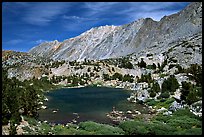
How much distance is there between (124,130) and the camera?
27.9m

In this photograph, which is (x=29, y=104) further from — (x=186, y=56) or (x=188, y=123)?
(x=186, y=56)

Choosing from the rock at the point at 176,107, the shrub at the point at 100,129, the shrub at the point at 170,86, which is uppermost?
the shrub at the point at 170,86

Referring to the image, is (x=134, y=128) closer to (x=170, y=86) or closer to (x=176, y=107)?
(x=176, y=107)

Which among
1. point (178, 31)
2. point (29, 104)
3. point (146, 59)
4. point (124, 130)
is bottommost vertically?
point (124, 130)

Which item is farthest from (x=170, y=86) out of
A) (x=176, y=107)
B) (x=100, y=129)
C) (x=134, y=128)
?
(x=100, y=129)

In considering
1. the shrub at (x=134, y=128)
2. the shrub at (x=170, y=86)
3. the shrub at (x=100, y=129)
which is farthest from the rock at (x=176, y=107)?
the shrub at (x=100, y=129)

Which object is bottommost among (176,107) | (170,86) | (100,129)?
(100,129)

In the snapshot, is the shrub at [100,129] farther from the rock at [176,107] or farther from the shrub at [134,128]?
the rock at [176,107]

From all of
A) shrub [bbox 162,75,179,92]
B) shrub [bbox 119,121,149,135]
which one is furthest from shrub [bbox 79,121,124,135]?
shrub [bbox 162,75,179,92]

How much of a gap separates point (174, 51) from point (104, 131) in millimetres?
111330

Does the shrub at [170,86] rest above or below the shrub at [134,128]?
above

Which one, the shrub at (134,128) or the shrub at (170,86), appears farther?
the shrub at (170,86)

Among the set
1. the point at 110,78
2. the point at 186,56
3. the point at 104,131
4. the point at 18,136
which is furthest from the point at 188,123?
the point at 186,56

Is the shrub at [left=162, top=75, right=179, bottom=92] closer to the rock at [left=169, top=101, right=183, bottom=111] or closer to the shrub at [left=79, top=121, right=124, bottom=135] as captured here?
the rock at [left=169, top=101, right=183, bottom=111]
